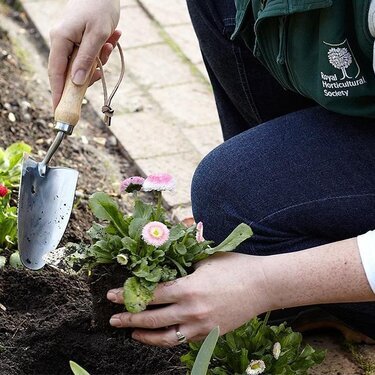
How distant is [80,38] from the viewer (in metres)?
2.23

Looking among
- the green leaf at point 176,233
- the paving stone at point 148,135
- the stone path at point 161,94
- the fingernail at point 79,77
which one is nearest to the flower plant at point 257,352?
the green leaf at point 176,233

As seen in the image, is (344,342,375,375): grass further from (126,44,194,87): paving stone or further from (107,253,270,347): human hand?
(126,44,194,87): paving stone

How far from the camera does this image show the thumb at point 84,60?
2.17 m

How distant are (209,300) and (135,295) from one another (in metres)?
0.15

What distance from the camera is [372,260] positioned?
1.87 meters

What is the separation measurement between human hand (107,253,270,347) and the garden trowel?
441mm

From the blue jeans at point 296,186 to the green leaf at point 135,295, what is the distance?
428mm

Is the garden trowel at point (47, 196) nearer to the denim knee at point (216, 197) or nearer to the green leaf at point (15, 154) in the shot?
the denim knee at point (216, 197)

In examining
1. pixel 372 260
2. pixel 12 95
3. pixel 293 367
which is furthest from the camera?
pixel 12 95

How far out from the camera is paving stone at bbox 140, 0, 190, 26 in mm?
4406

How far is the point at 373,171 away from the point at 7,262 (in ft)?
3.35

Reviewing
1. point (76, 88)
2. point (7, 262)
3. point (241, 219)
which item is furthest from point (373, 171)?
point (7, 262)

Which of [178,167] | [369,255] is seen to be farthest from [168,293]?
Answer: [178,167]

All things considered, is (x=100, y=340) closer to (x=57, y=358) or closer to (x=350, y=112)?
(x=57, y=358)
